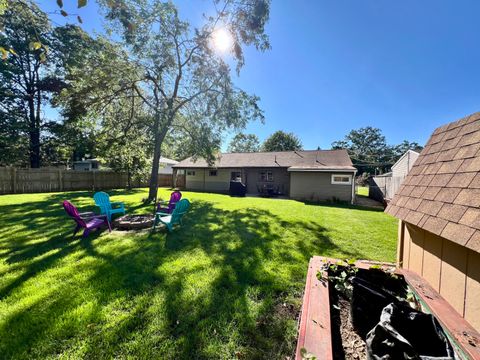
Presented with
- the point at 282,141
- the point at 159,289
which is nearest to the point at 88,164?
the point at 159,289

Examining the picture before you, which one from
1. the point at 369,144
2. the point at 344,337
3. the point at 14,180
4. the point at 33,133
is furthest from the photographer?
the point at 369,144

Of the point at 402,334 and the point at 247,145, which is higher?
the point at 247,145

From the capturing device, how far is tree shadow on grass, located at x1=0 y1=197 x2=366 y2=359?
81.6 inches

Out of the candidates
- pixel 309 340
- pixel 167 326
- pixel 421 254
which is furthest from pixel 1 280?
pixel 421 254

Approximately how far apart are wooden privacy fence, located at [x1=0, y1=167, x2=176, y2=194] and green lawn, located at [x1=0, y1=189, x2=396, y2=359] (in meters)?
11.1

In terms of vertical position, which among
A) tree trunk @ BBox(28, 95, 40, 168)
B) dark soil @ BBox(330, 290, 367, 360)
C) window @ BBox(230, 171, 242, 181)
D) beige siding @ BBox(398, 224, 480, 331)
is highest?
tree trunk @ BBox(28, 95, 40, 168)

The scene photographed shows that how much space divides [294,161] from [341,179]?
431 centimetres

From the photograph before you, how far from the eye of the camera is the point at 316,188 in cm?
1395

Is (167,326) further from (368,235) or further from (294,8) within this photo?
(294,8)

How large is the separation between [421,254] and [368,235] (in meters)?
4.50

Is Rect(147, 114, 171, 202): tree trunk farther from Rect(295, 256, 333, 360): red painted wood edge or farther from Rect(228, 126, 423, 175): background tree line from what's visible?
Rect(228, 126, 423, 175): background tree line

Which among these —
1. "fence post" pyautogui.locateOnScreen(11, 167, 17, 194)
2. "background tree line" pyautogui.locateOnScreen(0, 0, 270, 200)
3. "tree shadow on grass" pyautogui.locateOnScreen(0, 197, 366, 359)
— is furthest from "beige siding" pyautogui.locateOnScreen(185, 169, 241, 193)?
"tree shadow on grass" pyautogui.locateOnScreen(0, 197, 366, 359)

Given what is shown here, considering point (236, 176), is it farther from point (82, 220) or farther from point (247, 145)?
point (247, 145)

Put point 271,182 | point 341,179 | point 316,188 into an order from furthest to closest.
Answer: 1. point 271,182
2. point 316,188
3. point 341,179
